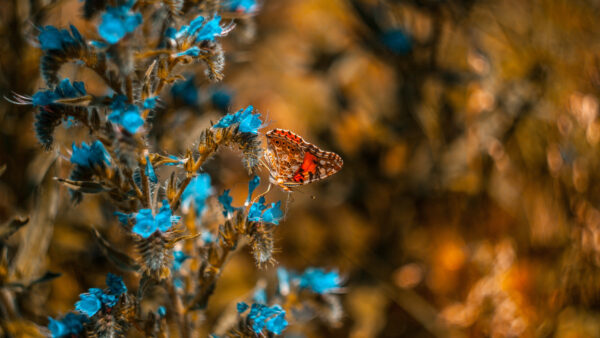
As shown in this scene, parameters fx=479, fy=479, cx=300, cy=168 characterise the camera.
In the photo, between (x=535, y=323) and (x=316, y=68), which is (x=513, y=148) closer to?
(x=535, y=323)

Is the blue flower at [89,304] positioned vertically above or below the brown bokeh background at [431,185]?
above

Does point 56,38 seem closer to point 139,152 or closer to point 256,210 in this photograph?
point 139,152

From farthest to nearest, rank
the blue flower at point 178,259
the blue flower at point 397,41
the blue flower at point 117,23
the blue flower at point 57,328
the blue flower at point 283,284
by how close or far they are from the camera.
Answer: the blue flower at point 397,41
the blue flower at point 283,284
the blue flower at point 178,259
the blue flower at point 57,328
the blue flower at point 117,23

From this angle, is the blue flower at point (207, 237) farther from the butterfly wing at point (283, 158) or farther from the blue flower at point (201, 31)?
the blue flower at point (201, 31)

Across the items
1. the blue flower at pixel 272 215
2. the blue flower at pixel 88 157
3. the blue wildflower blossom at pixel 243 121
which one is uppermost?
the blue wildflower blossom at pixel 243 121

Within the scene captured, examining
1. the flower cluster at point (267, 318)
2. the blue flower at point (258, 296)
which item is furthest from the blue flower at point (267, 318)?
the blue flower at point (258, 296)

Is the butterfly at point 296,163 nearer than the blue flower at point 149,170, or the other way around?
the blue flower at point 149,170

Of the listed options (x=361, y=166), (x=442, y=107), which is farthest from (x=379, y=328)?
(x=442, y=107)
